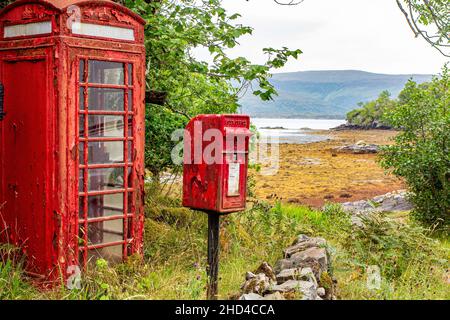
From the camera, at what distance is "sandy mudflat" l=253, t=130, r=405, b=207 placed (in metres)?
19.6

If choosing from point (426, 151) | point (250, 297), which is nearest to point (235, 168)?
point (250, 297)

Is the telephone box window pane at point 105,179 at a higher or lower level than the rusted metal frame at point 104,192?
higher

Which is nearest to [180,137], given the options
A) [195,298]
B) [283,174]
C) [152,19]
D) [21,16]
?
[152,19]

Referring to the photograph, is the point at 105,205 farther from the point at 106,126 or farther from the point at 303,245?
the point at 303,245

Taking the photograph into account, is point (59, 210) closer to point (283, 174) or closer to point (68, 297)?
point (68, 297)

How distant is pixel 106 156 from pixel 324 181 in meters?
17.8

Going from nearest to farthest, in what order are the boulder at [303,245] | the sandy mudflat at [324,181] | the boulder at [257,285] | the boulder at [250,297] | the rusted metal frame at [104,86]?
1. the boulder at [250,297]
2. the boulder at [257,285]
3. the rusted metal frame at [104,86]
4. the boulder at [303,245]
5. the sandy mudflat at [324,181]

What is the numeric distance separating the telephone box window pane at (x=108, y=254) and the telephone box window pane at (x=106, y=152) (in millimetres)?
923

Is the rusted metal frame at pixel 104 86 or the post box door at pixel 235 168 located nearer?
the post box door at pixel 235 168

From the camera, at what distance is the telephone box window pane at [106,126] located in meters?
6.10

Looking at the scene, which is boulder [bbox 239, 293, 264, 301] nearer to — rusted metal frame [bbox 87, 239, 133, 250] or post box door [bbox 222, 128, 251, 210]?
post box door [bbox 222, 128, 251, 210]

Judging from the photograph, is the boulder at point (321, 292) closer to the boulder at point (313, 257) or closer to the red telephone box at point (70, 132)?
the boulder at point (313, 257)

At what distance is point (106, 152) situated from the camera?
20.5 ft

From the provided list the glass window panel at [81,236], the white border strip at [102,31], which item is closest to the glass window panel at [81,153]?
the glass window panel at [81,236]
